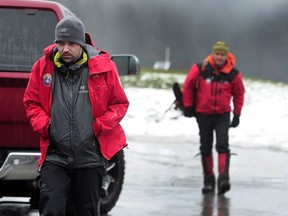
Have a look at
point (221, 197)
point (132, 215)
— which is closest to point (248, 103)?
point (221, 197)

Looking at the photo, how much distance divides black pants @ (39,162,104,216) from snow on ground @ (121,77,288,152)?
1262 centimetres

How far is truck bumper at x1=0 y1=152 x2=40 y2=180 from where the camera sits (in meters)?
7.12

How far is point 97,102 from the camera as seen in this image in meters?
5.92

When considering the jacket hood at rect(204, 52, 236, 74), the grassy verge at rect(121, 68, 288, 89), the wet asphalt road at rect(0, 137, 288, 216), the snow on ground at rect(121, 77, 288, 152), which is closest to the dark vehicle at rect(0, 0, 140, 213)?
the wet asphalt road at rect(0, 137, 288, 216)

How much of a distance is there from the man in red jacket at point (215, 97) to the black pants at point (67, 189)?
516cm

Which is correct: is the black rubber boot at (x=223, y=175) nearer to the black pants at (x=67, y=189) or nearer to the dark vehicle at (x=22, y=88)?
the dark vehicle at (x=22, y=88)

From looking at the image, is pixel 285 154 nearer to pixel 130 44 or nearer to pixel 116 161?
pixel 116 161

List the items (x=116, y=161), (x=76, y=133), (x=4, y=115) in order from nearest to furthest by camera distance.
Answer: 1. (x=76, y=133)
2. (x=4, y=115)
3. (x=116, y=161)

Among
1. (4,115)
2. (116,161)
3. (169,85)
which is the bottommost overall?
(169,85)

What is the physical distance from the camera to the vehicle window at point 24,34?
776cm

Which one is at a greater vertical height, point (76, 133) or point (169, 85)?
point (76, 133)

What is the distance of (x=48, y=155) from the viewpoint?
593 centimetres

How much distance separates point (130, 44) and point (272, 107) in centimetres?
686

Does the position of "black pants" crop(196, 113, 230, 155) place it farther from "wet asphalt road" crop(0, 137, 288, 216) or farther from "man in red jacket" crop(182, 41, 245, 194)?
"wet asphalt road" crop(0, 137, 288, 216)
